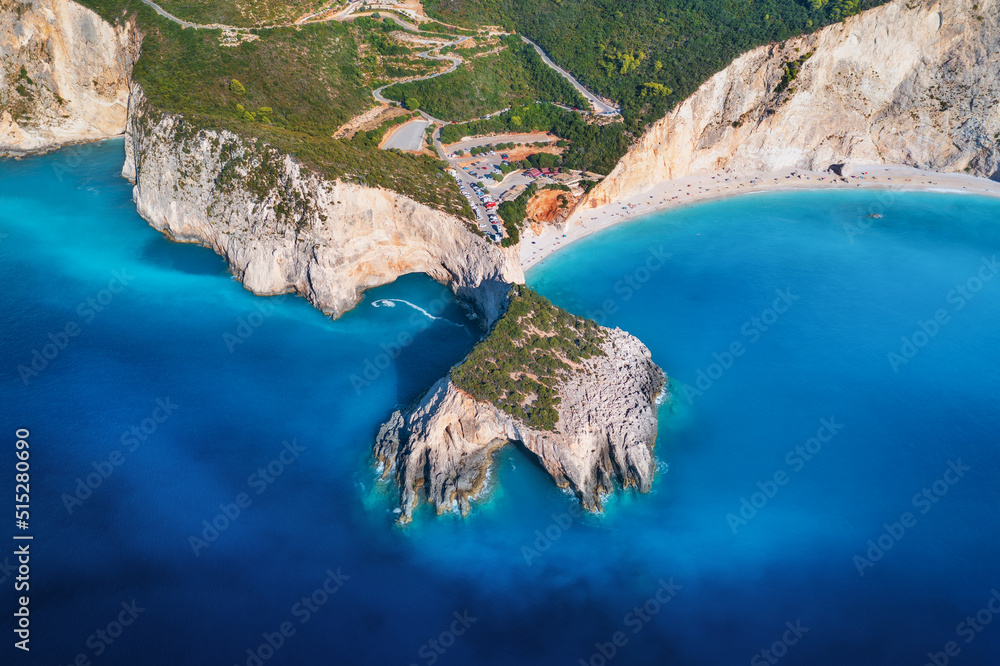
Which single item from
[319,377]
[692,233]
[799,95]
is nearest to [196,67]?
[319,377]

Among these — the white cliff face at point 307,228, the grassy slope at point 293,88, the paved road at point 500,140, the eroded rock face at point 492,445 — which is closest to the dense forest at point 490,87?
the paved road at point 500,140

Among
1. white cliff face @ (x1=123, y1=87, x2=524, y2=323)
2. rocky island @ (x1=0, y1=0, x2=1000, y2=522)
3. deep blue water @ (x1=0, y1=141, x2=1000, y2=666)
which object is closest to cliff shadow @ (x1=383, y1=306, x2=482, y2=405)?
deep blue water @ (x1=0, y1=141, x2=1000, y2=666)

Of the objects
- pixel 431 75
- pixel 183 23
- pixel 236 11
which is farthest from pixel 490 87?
pixel 183 23

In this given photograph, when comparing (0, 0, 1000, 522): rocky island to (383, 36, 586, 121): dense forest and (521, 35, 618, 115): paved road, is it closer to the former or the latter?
(383, 36, 586, 121): dense forest

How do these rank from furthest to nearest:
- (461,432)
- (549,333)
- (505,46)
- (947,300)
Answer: (505,46) < (947,300) < (549,333) < (461,432)

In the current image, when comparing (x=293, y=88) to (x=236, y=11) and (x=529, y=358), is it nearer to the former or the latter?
(x=236, y=11)

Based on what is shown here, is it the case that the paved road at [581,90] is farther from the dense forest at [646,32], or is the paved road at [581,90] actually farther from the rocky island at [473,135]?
the dense forest at [646,32]

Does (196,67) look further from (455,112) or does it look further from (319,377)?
(319,377)
